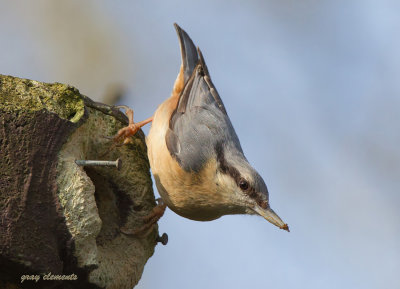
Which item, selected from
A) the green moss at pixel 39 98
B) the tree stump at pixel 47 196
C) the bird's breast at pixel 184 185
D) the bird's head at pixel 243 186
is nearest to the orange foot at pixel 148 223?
the bird's breast at pixel 184 185

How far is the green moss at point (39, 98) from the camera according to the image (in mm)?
3330

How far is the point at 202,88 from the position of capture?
493cm

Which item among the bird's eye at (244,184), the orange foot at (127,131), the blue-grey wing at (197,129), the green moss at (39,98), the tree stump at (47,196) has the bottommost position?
the tree stump at (47,196)

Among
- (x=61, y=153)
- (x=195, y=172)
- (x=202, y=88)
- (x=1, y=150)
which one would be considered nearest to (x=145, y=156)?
(x=195, y=172)

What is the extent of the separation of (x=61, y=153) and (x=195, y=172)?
117cm

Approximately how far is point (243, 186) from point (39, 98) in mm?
1482

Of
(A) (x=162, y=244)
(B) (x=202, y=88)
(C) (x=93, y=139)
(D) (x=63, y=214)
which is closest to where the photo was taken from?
(D) (x=63, y=214)

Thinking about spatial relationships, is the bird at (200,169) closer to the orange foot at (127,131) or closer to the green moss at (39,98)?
the orange foot at (127,131)

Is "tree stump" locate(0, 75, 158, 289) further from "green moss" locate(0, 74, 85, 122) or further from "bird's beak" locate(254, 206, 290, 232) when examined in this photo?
"bird's beak" locate(254, 206, 290, 232)

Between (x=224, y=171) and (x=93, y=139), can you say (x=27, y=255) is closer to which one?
(x=93, y=139)

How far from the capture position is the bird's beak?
4024 mm

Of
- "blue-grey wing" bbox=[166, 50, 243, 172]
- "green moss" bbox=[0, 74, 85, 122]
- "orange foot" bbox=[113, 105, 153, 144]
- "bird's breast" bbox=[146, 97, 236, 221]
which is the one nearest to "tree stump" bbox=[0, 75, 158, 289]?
"green moss" bbox=[0, 74, 85, 122]

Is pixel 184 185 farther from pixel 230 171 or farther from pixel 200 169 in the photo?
pixel 230 171

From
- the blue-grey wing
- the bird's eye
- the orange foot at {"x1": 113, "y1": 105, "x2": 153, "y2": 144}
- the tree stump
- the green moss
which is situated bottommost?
the tree stump
